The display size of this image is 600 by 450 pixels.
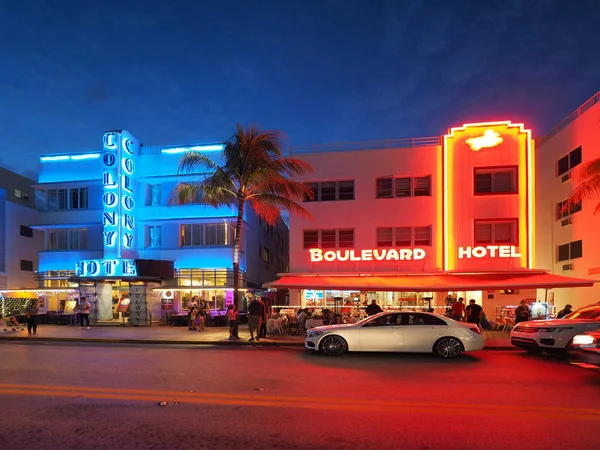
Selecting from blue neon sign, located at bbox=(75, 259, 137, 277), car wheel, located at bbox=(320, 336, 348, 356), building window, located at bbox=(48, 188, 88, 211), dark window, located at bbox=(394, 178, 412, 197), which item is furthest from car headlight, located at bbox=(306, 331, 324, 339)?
building window, located at bbox=(48, 188, 88, 211)

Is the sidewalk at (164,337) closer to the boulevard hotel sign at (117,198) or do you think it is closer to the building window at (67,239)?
the boulevard hotel sign at (117,198)

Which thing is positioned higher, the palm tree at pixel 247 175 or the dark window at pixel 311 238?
the palm tree at pixel 247 175

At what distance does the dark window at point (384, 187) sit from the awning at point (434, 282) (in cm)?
421

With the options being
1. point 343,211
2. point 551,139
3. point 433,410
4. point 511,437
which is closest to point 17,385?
point 433,410

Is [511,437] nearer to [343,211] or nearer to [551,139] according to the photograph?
[343,211]

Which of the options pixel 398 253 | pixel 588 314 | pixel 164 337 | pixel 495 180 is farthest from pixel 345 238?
pixel 588 314

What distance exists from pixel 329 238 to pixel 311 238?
0.89m

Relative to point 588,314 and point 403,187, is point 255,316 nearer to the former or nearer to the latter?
point 588,314

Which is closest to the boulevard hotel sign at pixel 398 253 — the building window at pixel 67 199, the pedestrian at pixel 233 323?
the pedestrian at pixel 233 323

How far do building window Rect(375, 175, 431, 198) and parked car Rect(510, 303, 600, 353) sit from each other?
1001 centimetres

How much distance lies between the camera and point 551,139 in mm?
25312

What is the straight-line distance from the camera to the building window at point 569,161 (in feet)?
73.9

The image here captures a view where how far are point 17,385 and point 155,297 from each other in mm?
16675

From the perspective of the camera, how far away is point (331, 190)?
2309 cm
